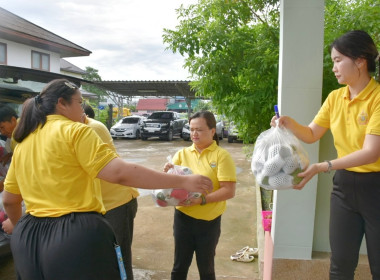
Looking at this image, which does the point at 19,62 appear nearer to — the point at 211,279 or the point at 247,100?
the point at 247,100

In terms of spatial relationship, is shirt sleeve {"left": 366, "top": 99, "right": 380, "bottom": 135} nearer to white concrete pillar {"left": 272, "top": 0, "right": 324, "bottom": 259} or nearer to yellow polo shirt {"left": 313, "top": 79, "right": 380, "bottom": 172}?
yellow polo shirt {"left": 313, "top": 79, "right": 380, "bottom": 172}

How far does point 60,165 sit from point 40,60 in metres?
20.3

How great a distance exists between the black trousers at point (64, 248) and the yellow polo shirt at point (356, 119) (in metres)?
1.51

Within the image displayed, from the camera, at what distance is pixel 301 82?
2.89 meters

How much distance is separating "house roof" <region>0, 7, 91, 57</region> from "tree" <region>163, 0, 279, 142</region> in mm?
14278

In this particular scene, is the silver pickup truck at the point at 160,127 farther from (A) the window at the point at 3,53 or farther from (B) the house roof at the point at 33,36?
(A) the window at the point at 3,53

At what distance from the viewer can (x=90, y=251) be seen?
166cm

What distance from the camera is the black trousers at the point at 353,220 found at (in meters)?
1.99

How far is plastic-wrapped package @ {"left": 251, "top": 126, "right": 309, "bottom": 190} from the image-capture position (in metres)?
1.98

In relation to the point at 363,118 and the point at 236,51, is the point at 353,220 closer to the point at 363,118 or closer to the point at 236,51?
the point at 363,118

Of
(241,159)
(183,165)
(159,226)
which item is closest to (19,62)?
(241,159)

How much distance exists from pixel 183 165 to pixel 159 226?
106 inches

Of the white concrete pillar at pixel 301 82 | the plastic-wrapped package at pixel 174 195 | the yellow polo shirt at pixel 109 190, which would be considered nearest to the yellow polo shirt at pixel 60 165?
the plastic-wrapped package at pixel 174 195

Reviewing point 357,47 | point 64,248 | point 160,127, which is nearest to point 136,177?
point 64,248
